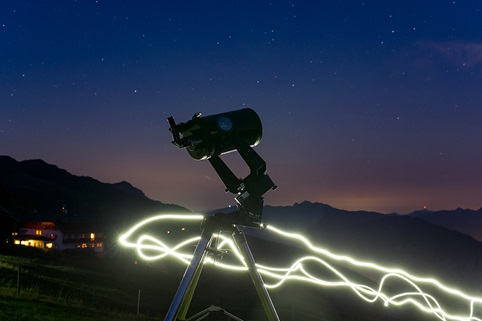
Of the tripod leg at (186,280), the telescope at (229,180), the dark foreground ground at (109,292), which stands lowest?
the dark foreground ground at (109,292)

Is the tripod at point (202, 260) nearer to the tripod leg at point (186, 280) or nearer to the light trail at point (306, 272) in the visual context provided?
the tripod leg at point (186, 280)

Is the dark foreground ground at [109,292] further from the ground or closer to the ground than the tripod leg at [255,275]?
closer to the ground

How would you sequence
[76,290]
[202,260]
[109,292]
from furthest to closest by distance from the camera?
[109,292] < [76,290] < [202,260]

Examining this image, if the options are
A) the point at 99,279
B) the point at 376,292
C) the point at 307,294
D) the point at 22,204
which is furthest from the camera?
the point at 22,204

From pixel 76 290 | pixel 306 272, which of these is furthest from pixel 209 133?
pixel 76 290

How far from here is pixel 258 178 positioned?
3568mm

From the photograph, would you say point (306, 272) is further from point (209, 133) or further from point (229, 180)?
point (209, 133)

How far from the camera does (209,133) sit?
3.62 meters

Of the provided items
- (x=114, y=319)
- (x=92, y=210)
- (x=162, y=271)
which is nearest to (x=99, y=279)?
(x=162, y=271)

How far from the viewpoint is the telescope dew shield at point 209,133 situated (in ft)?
11.9

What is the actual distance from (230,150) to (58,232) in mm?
68555

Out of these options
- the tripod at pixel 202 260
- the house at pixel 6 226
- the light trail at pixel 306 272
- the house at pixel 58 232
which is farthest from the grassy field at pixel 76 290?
the house at pixel 58 232

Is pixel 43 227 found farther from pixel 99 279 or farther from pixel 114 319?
pixel 114 319

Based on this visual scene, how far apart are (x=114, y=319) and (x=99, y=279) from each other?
90.5ft
